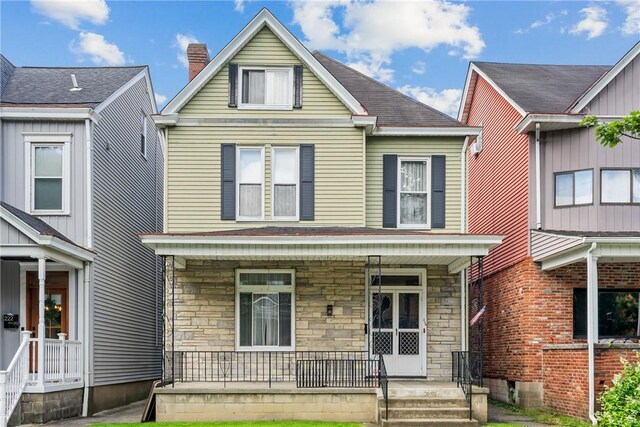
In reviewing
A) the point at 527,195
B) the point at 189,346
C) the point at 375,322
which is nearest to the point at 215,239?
the point at 189,346

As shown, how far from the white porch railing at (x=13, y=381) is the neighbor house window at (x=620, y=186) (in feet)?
40.4

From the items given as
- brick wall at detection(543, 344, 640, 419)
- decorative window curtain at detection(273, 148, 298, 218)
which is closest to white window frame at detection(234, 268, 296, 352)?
decorative window curtain at detection(273, 148, 298, 218)

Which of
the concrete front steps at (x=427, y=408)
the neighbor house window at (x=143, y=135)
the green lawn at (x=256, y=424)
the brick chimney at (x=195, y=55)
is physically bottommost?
the green lawn at (x=256, y=424)

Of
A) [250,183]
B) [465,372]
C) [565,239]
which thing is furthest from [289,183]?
[565,239]

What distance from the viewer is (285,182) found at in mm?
16719

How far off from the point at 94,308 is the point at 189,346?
7.43ft

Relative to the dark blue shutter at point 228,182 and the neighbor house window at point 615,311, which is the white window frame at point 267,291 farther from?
the neighbor house window at point 615,311

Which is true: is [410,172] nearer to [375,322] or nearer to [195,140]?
[375,322]

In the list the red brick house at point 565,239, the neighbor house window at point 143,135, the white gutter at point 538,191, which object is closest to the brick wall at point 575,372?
the red brick house at point 565,239

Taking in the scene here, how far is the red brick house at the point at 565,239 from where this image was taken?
15.7 metres

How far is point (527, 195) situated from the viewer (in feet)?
56.9

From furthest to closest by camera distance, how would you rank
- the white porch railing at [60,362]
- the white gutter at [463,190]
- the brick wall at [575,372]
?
the white gutter at [463,190], the brick wall at [575,372], the white porch railing at [60,362]

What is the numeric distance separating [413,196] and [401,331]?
306 centimetres

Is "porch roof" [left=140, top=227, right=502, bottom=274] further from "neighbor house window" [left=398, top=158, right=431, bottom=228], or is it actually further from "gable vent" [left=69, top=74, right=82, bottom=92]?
"gable vent" [left=69, top=74, right=82, bottom=92]
